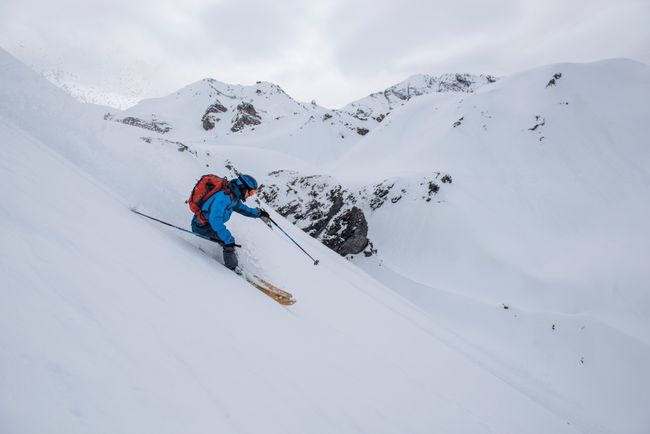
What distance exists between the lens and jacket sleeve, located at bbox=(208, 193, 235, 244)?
220 inches

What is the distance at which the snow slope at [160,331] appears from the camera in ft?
5.80

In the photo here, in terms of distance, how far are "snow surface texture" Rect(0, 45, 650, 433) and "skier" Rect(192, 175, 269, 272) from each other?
0.34 meters

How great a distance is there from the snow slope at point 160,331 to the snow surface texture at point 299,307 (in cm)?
2

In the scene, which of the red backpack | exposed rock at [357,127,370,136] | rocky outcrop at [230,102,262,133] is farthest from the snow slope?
rocky outcrop at [230,102,262,133]

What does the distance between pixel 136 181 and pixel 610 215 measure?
20.8 m

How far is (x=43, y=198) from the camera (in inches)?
146

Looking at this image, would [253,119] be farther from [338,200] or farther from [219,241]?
[219,241]

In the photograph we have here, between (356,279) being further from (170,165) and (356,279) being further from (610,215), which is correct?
(610,215)

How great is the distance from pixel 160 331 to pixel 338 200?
14.3 m

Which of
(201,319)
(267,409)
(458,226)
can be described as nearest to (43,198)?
(201,319)

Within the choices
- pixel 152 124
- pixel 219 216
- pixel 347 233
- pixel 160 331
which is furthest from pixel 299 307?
pixel 152 124

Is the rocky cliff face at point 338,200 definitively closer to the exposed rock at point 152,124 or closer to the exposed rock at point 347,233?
the exposed rock at point 347,233

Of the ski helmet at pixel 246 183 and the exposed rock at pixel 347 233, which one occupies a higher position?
the exposed rock at pixel 347 233

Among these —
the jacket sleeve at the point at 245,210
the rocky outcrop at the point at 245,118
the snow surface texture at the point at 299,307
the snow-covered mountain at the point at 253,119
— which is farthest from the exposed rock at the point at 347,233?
the rocky outcrop at the point at 245,118
